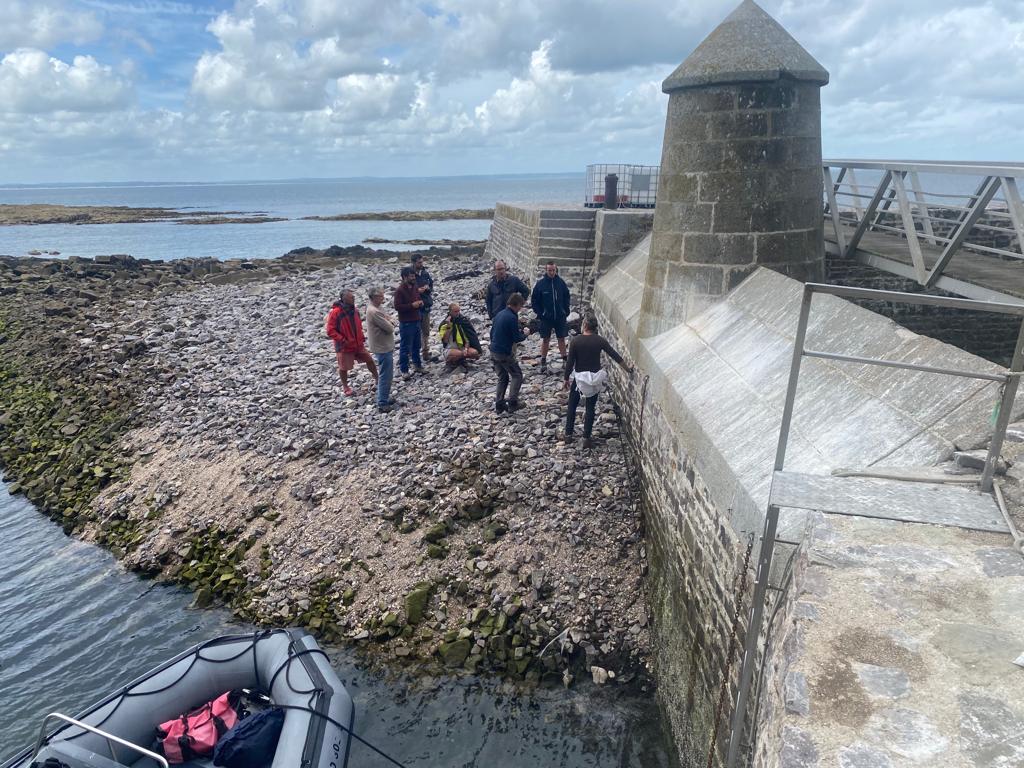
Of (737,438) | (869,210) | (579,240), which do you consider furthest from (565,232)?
(737,438)

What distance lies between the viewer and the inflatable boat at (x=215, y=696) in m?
5.34

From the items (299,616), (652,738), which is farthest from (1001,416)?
(299,616)

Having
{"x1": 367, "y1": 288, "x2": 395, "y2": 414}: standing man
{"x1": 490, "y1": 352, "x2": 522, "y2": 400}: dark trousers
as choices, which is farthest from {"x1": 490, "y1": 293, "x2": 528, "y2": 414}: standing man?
{"x1": 367, "y1": 288, "x2": 395, "y2": 414}: standing man

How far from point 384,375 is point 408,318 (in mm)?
1139

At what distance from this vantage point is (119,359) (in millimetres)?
15602

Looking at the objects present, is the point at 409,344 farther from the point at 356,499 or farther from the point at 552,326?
the point at 356,499

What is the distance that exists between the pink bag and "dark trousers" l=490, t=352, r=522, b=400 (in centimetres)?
533

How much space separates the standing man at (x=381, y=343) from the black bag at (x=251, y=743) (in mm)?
5562

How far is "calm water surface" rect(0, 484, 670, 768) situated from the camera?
625cm

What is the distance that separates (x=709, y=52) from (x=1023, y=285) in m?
4.34

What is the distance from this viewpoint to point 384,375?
10625 millimetres

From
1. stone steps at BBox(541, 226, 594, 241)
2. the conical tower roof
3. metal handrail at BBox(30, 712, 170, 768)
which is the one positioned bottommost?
metal handrail at BBox(30, 712, 170, 768)

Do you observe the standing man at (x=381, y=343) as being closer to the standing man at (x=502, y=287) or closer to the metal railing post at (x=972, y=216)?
the standing man at (x=502, y=287)

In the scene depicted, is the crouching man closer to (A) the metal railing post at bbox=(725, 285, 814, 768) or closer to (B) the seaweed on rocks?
(B) the seaweed on rocks
